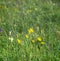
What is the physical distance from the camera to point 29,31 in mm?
3391

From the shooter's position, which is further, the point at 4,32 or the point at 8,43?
the point at 4,32

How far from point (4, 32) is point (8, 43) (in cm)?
44

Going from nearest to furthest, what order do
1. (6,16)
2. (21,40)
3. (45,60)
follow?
1. (45,60)
2. (21,40)
3. (6,16)

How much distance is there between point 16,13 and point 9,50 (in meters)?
1.35

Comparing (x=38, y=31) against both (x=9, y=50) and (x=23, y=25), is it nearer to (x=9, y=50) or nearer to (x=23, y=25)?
(x=23, y=25)

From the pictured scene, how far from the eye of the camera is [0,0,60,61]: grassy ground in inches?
116

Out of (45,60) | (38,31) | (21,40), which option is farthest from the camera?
(38,31)

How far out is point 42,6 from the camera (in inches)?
181

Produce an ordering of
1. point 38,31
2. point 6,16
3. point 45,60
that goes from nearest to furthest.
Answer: point 45,60 < point 38,31 < point 6,16

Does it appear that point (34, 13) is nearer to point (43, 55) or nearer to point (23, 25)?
point (23, 25)

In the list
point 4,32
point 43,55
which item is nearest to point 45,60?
point 43,55

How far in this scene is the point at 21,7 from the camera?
4324mm

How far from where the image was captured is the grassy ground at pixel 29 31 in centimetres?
295

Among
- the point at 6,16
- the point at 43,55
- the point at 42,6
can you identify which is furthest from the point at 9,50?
the point at 42,6
